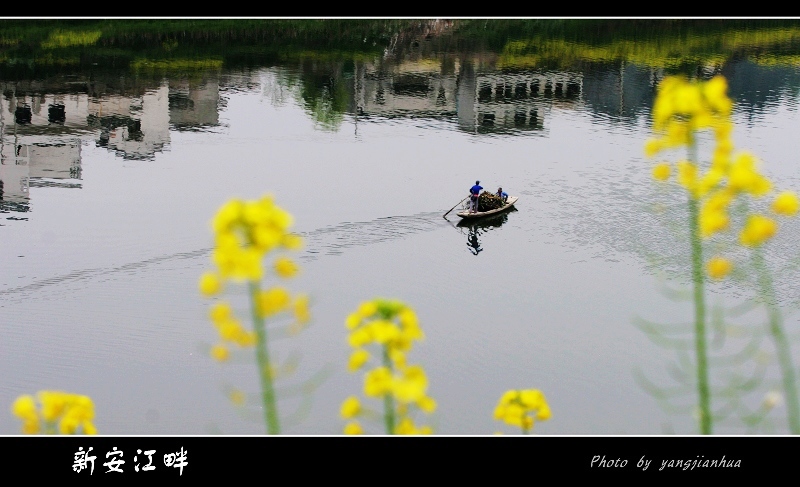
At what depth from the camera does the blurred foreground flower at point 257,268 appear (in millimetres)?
2262

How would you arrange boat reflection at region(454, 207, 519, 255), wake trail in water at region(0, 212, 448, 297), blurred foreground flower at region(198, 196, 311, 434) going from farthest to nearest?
boat reflection at region(454, 207, 519, 255), wake trail in water at region(0, 212, 448, 297), blurred foreground flower at region(198, 196, 311, 434)

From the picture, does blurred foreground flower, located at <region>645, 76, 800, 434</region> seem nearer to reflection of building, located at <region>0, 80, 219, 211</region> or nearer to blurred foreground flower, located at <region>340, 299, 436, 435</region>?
blurred foreground flower, located at <region>340, 299, 436, 435</region>

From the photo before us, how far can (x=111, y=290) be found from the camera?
15.8m

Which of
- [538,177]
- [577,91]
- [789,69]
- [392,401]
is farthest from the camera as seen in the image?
[789,69]

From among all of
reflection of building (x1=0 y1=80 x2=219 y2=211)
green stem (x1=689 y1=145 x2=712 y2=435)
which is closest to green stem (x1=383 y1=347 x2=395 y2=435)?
green stem (x1=689 y1=145 x2=712 y2=435)

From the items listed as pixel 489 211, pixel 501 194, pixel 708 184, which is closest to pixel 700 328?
pixel 708 184

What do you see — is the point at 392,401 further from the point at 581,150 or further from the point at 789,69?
the point at 789,69

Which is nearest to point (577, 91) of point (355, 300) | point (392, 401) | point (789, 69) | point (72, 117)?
point (789, 69)

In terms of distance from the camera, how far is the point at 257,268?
2.23 meters

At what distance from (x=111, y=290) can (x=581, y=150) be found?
11.7 meters

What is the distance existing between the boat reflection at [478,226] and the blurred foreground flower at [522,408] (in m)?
14.5

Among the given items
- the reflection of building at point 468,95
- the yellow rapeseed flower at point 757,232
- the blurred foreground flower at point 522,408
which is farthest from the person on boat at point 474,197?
the yellow rapeseed flower at point 757,232

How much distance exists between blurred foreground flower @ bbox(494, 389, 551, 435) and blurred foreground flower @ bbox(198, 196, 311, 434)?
1.44 metres

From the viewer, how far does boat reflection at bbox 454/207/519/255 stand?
1852 centimetres
